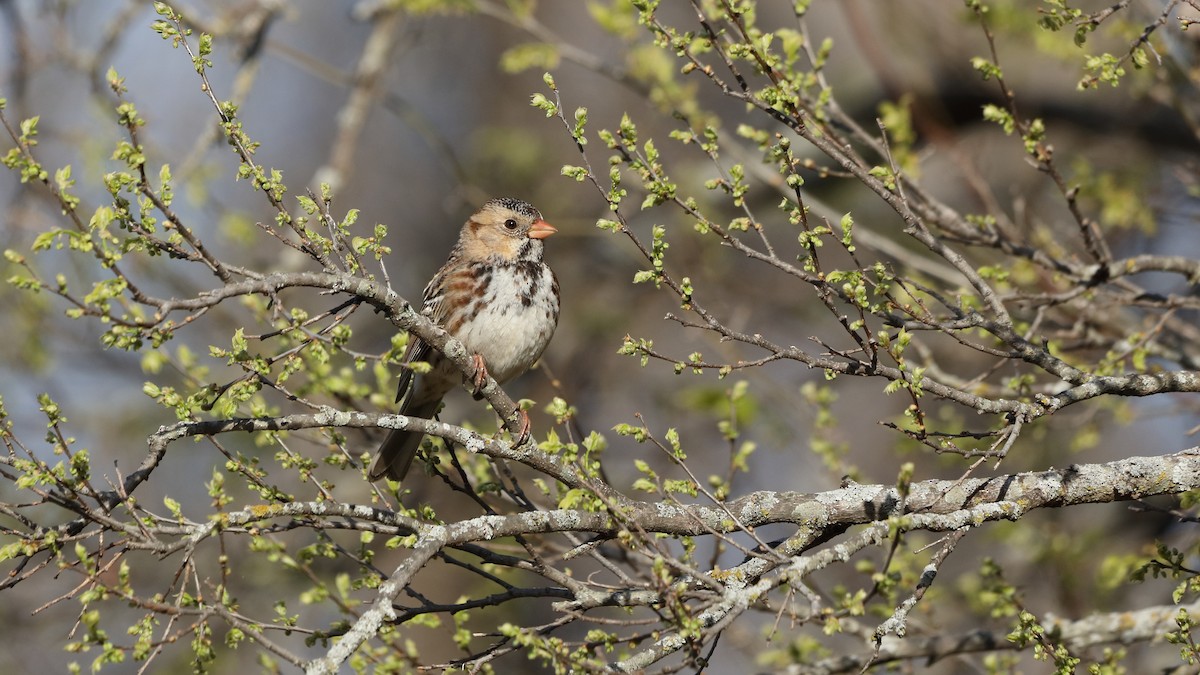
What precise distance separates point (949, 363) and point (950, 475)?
1041mm

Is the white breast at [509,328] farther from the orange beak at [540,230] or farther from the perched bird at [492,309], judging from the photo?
the orange beak at [540,230]

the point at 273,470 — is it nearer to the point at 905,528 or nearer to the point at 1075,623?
the point at 1075,623

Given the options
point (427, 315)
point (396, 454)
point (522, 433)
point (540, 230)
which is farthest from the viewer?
point (540, 230)

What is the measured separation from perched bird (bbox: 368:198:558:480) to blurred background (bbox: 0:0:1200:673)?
513 mm

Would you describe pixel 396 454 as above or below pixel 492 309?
below

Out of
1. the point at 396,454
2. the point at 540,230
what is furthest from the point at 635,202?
Result: the point at 396,454

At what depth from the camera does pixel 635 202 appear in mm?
8727

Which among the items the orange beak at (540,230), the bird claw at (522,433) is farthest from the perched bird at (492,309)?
the bird claw at (522,433)

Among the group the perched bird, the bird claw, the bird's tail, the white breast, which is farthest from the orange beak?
the bird claw

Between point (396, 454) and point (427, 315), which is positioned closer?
point (396, 454)

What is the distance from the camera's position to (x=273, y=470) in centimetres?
→ 922

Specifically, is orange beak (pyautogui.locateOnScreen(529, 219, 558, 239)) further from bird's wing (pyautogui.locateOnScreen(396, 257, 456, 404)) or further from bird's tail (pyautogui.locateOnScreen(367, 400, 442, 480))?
bird's tail (pyautogui.locateOnScreen(367, 400, 442, 480))

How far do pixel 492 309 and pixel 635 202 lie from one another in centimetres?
395

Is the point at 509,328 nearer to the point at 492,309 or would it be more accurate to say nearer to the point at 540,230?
the point at 492,309
